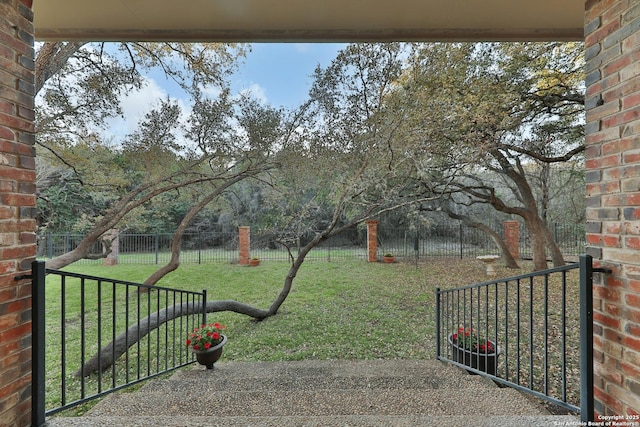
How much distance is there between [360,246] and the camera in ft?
38.5

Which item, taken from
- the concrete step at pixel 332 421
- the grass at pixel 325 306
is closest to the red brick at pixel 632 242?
the concrete step at pixel 332 421

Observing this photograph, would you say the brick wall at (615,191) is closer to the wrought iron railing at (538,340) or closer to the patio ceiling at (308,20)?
the wrought iron railing at (538,340)

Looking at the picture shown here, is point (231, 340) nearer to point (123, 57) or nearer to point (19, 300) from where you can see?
point (19, 300)

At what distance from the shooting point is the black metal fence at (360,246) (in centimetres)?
1077

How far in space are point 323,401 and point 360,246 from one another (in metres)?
9.91

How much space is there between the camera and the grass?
12.5ft

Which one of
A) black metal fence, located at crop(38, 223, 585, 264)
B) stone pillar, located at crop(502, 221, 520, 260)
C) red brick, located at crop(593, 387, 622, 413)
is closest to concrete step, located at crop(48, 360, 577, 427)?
red brick, located at crop(593, 387, 622, 413)

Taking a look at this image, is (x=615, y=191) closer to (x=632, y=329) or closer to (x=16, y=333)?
(x=632, y=329)

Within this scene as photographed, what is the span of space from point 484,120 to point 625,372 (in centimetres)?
438

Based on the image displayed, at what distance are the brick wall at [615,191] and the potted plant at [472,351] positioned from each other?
51.5 inches

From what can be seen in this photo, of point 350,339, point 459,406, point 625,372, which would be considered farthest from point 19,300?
point 350,339

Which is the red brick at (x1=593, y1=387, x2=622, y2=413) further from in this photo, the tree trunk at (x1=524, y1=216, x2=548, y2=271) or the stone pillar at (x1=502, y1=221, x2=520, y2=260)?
the stone pillar at (x1=502, y1=221, x2=520, y2=260)

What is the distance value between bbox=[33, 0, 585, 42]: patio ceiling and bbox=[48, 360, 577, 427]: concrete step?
2.24 m

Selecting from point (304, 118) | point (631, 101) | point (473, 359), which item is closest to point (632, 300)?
point (631, 101)
